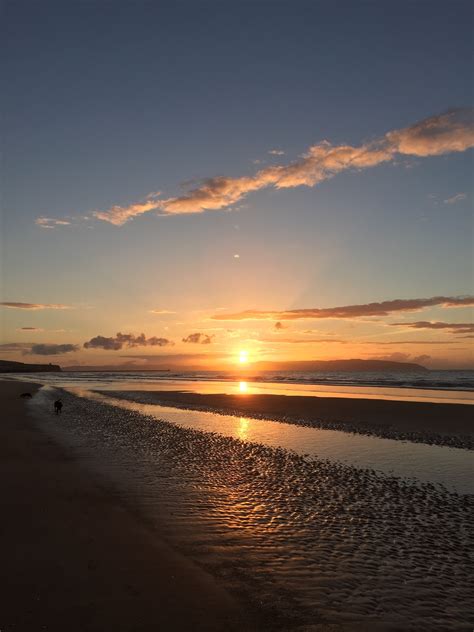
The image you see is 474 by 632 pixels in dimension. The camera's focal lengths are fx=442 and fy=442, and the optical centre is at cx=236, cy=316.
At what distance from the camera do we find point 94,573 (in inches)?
321

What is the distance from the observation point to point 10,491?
13414 millimetres

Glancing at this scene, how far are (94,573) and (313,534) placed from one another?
5015 mm

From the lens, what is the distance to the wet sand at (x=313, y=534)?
24.0 feet

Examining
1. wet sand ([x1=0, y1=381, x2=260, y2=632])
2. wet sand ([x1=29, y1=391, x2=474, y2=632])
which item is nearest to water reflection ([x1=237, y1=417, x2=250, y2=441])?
wet sand ([x1=29, y1=391, x2=474, y2=632])

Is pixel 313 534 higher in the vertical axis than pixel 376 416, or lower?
higher

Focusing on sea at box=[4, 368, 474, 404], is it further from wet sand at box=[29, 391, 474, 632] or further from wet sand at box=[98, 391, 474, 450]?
wet sand at box=[29, 391, 474, 632]

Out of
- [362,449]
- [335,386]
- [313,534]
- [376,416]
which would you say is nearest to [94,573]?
[313,534]

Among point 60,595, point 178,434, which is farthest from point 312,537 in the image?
point 178,434

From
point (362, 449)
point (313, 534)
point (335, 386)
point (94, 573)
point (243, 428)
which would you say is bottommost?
point (335, 386)

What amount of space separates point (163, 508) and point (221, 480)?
3532mm

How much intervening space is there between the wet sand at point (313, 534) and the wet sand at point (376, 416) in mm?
10356

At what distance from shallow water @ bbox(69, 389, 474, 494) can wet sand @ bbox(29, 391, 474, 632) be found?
1.43 meters

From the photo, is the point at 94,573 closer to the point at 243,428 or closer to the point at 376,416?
the point at 243,428

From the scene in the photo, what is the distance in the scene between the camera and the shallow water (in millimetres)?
16656
